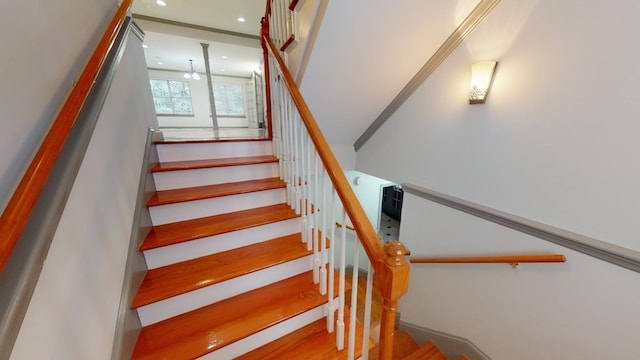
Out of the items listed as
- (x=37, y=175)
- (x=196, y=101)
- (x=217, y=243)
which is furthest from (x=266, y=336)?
(x=196, y=101)

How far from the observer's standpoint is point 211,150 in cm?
196

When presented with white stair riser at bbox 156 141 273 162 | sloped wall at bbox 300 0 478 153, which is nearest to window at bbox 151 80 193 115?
white stair riser at bbox 156 141 273 162

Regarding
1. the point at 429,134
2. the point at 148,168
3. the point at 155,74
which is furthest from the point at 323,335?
the point at 155,74

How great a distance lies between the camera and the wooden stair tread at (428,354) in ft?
6.72

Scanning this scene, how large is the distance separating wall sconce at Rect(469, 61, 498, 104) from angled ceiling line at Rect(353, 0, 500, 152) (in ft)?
0.88

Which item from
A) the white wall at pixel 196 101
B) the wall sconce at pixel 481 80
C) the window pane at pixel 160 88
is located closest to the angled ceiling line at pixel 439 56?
the wall sconce at pixel 481 80

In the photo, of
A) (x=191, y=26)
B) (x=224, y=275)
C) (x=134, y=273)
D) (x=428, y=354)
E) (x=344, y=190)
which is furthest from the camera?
(x=191, y=26)

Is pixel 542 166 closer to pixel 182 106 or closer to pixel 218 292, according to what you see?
pixel 218 292

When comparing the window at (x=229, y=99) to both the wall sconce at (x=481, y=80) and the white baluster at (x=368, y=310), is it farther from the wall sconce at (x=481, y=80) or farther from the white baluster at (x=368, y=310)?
the white baluster at (x=368, y=310)

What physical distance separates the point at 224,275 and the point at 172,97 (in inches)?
328

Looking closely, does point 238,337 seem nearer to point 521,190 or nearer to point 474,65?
point 521,190

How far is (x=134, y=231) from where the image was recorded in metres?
1.21

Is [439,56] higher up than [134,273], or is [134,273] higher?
[439,56]

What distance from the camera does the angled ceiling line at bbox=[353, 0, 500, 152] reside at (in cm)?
158
